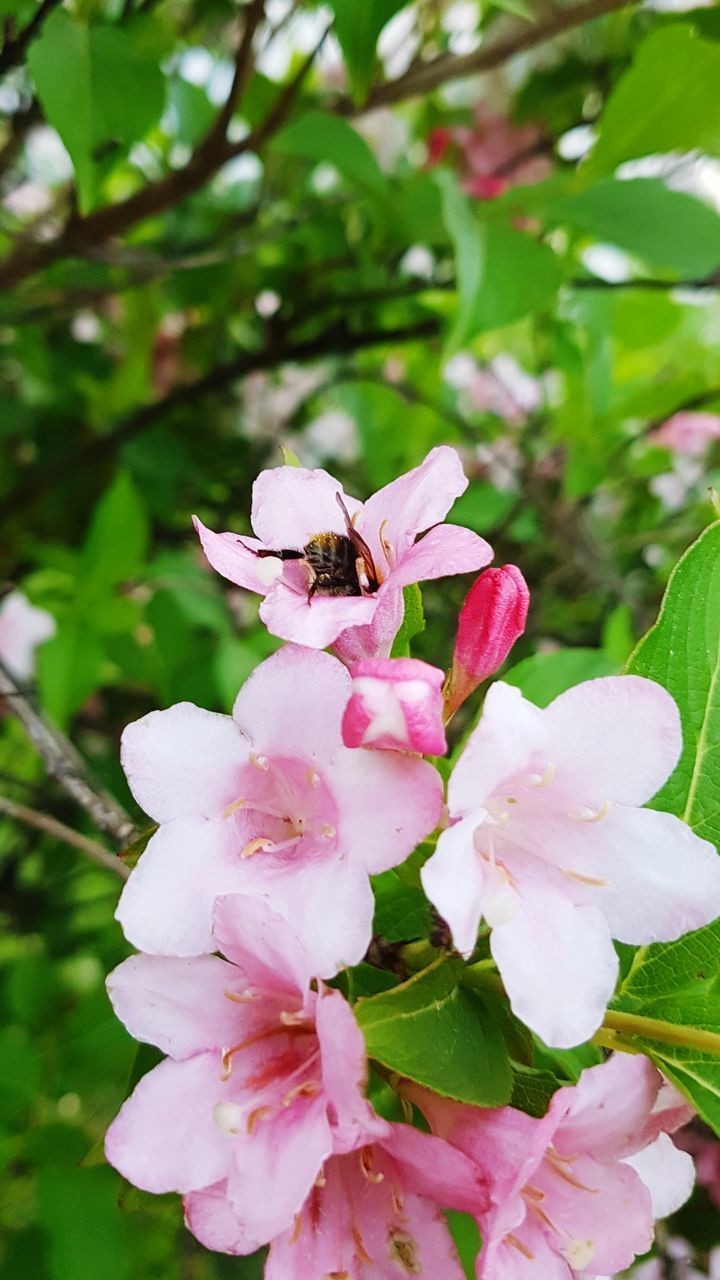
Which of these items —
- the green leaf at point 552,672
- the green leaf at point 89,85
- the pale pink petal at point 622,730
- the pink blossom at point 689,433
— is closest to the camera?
the pale pink petal at point 622,730

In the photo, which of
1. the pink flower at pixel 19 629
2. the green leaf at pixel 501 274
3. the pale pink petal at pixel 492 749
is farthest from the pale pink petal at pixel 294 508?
the pink flower at pixel 19 629

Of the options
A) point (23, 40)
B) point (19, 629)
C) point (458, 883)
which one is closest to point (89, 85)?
point (23, 40)

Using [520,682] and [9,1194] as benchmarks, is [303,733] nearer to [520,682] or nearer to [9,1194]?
[520,682]

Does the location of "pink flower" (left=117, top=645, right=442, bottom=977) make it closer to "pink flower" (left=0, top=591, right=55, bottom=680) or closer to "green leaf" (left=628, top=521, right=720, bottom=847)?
"green leaf" (left=628, top=521, right=720, bottom=847)

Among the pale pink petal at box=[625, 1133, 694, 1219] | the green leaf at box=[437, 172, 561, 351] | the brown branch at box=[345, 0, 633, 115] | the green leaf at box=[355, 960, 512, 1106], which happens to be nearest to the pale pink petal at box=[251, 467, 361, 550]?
the green leaf at box=[355, 960, 512, 1106]

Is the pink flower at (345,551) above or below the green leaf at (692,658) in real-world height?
above

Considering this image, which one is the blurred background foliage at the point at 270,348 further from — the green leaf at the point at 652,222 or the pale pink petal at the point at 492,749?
the pale pink petal at the point at 492,749
